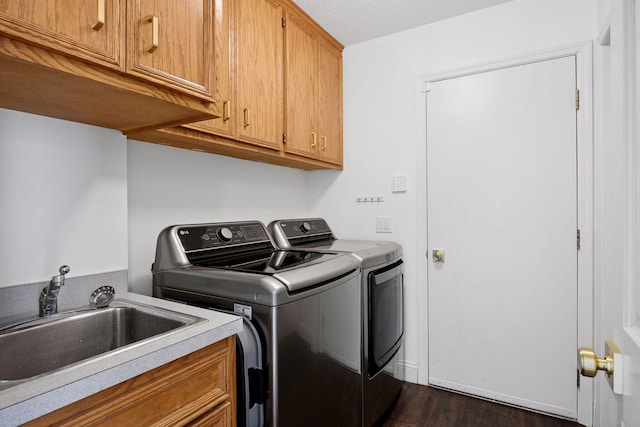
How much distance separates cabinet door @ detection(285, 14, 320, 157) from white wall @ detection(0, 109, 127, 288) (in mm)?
949

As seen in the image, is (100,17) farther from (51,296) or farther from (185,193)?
(185,193)

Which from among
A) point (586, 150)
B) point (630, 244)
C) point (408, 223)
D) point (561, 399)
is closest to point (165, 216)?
point (408, 223)

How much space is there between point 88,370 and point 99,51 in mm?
765

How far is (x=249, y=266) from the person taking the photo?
1.39m

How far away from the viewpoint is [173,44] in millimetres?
1030

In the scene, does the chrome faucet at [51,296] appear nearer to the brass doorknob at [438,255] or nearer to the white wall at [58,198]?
the white wall at [58,198]

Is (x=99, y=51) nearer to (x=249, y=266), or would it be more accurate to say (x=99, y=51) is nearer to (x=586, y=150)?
(x=249, y=266)

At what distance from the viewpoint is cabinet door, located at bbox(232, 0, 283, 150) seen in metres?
1.64

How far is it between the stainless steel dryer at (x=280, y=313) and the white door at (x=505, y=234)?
3.00 ft

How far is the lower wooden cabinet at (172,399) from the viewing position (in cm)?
68

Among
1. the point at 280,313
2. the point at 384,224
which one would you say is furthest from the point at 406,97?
the point at 280,313

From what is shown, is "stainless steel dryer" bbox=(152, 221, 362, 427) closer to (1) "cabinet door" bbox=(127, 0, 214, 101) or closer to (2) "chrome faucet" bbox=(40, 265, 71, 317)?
(2) "chrome faucet" bbox=(40, 265, 71, 317)

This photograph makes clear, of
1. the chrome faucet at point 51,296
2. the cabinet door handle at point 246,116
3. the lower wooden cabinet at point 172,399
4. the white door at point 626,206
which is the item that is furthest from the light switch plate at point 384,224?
the chrome faucet at point 51,296

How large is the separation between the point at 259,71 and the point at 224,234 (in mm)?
881
